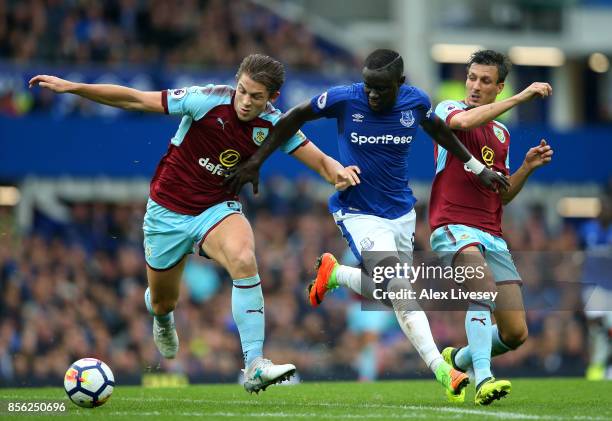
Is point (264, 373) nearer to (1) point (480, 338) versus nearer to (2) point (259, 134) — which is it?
(1) point (480, 338)

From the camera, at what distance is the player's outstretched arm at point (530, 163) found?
404 inches

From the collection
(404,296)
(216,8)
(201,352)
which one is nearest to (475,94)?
Result: (404,296)

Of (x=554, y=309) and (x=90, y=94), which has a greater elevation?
(x=90, y=94)

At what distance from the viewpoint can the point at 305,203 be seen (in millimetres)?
Result: 21234

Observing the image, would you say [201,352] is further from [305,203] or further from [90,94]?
→ [90,94]

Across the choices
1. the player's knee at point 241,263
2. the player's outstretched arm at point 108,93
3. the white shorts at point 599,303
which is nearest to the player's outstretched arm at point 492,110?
the player's knee at point 241,263

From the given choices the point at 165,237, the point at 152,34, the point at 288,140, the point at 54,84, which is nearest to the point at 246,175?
the point at 288,140

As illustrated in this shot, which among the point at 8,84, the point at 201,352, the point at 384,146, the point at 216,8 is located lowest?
the point at 201,352

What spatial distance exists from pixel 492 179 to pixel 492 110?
1.81 feet

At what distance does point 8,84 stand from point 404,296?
11.9 meters

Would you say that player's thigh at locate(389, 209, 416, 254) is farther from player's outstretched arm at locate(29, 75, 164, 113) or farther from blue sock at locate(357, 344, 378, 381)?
blue sock at locate(357, 344, 378, 381)

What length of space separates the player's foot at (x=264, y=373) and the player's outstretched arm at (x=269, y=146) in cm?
129

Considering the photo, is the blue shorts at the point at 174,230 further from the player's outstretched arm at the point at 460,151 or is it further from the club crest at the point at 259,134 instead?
the player's outstretched arm at the point at 460,151

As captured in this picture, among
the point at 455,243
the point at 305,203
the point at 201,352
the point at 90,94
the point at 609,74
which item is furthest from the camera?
the point at 609,74
